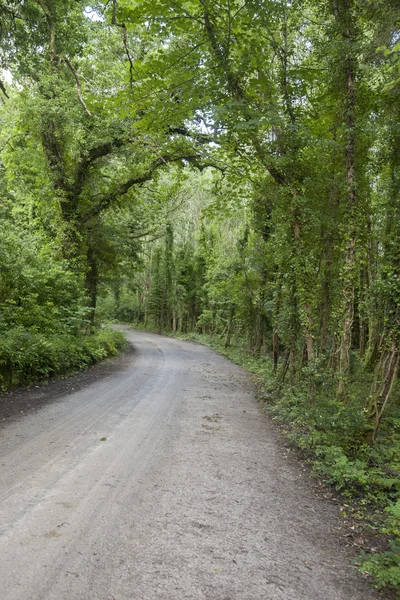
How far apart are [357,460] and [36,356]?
25.2ft

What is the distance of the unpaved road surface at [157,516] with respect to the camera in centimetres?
281

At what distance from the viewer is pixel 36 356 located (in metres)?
9.57

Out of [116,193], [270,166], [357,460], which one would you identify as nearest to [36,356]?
[270,166]

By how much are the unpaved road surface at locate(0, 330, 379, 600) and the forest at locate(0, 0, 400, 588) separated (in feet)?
1.87

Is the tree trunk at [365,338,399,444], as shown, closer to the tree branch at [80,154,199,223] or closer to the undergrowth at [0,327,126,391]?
the undergrowth at [0,327,126,391]

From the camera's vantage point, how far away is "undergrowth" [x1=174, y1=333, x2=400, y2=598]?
11.3 feet

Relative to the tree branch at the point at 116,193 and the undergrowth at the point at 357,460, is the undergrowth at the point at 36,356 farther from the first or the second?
the tree branch at the point at 116,193

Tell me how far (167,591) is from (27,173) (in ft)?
57.9

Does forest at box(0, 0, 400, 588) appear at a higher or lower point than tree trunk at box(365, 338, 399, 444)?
higher

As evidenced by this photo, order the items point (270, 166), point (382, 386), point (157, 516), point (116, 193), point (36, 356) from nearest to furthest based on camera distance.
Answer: point (157, 516) → point (382, 386) → point (270, 166) → point (36, 356) → point (116, 193)

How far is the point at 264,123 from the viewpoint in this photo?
7.00 meters

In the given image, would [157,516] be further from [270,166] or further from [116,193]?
[116,193]

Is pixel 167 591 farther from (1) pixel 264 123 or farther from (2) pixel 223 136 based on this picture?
(2) pixel 223 136

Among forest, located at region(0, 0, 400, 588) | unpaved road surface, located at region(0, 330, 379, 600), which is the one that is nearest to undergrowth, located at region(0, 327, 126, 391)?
forest, located at region(0, 0, 400, 588)
